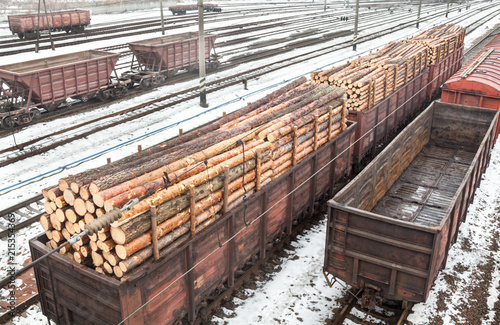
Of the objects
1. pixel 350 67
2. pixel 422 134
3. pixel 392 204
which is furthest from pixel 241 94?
pixel 392 204

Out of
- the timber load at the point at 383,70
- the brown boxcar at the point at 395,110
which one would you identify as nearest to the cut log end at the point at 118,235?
the timber load at the point at 383,70

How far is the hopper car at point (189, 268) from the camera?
667 cm

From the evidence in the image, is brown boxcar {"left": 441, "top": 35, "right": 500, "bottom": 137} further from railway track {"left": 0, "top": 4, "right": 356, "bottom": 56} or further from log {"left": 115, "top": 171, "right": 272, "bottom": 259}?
railway track {"left": 0, "top": 4, "right": 356, "bottom": 56}

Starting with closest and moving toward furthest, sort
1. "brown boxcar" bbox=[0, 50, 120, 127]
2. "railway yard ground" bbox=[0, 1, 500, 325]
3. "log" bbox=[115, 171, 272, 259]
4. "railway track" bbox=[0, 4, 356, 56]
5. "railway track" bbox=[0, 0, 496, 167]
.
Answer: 1. "log" bbox=[115, 171, 272, 259]
2. "railway yard ground" bbox=[0, 1, 500, 325]
3. "railway track" bbox=[0, 0, 496, 167]
4. "brown boxcar" bbox=[0, 50, 120, 127]
5. "railway track" bbox=[0, 4, 356, 56]

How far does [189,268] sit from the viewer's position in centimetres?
760

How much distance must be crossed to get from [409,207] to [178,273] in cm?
706

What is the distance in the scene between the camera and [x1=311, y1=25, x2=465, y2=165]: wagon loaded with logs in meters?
14.2

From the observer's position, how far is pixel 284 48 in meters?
34.9

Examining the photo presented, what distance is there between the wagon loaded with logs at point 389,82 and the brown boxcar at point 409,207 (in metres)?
1.49

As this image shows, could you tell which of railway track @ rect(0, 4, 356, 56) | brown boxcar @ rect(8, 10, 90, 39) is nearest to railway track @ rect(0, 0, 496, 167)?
railway track @ rect(0, 4, 356, 56)

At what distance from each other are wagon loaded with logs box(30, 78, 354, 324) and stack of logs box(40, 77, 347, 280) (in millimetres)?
20

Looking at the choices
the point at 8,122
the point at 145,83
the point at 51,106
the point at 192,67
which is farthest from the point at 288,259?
the point at 192,67

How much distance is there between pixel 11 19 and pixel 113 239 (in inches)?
1527

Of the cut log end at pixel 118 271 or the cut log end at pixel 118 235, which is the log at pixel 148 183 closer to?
the cut log end at pixel 118 235
